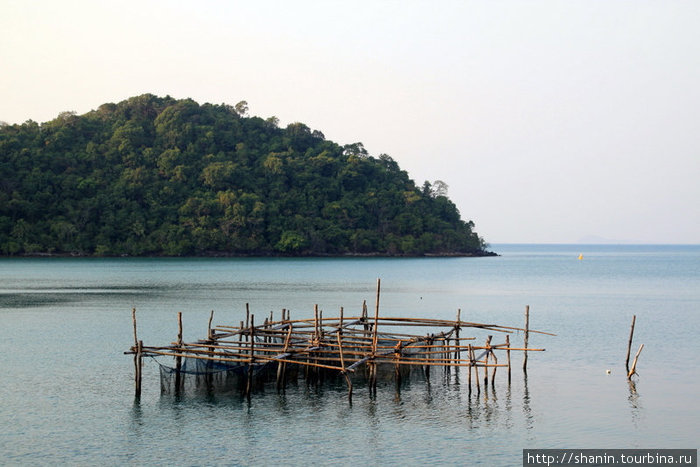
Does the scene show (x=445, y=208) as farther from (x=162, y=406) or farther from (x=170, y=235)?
(x=162, y=406)

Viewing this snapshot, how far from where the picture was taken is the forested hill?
334ft

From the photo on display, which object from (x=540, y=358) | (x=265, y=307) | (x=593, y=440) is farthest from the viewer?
(x=265, y=307)

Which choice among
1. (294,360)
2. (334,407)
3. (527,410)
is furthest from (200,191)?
(527,410)

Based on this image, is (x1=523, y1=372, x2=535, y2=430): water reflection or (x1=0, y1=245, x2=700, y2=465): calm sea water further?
(x1=523, y1=372, x2=535, y2=430): water reflection

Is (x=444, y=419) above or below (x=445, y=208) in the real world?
below

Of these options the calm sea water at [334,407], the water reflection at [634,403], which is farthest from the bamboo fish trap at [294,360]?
the water reflection at [634,403]

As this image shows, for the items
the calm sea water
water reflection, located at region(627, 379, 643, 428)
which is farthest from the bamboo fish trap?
water reflection, located at region(627, 379, 643, 428)

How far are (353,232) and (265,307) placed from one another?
8281 centimetres

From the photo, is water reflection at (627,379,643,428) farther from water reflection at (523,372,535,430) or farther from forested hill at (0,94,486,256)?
forested hill at (0,94,486,256)

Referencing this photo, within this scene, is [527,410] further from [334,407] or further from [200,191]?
[200,191]

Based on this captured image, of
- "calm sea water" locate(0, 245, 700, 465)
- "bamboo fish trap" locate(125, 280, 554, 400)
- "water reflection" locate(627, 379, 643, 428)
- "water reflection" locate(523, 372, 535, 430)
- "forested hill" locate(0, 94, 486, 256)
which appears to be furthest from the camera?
"forested hill" locate(0, 94, 486, 256)

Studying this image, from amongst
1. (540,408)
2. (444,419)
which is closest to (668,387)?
(540,408)

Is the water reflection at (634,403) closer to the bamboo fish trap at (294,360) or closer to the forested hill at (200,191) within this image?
the bamboo fish trap at (294,360)

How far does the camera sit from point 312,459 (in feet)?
46.9
